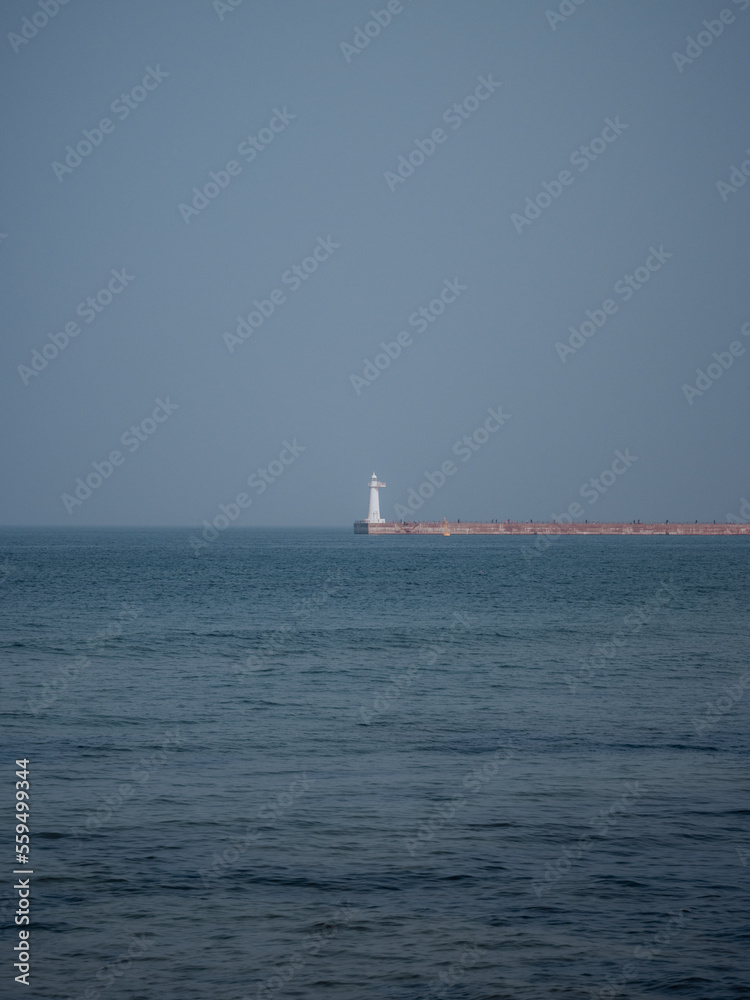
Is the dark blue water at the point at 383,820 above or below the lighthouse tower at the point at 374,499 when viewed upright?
below

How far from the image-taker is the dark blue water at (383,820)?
9422mm

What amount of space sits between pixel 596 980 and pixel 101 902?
193 inches

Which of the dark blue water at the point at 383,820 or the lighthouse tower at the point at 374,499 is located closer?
the dark blue water at the point at 383,820

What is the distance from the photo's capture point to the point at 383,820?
527 inches

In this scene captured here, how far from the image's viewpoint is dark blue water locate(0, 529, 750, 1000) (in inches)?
371

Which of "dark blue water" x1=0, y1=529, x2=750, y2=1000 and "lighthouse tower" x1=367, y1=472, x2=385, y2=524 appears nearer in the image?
"dark blue water" x1=0, y1=529, x2=750, y2=1000

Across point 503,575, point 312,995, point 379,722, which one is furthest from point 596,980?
point 503,575

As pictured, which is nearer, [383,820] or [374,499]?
[383,820]

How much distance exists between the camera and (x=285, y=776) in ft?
51.9

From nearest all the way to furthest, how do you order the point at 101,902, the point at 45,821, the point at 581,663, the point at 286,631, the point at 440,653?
the point at 101,902 < the point at 45,821 < the point at 581,663 < the point at 440,653 < the point at 286,631

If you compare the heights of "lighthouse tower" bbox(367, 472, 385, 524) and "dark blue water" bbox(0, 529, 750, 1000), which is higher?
"lighthouse tower" bbox(367, 472, 385, 524)

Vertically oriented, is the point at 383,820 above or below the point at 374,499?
below

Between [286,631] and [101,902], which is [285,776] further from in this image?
[286,631]

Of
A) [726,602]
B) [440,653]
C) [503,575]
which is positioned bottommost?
[440,653]
